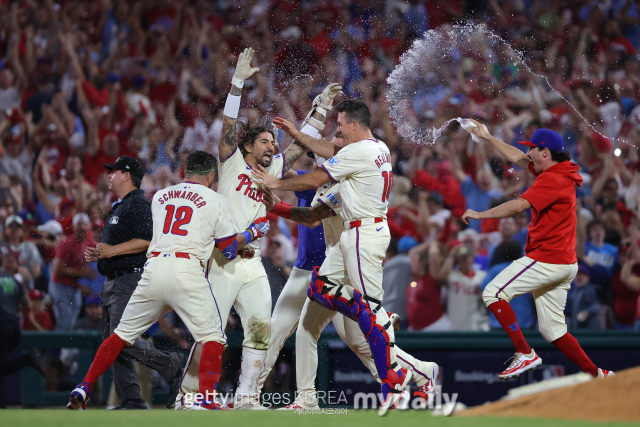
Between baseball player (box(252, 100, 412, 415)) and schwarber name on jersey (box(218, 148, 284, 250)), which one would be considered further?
schwarber name on jersey (box(218, 148, 284, 250))

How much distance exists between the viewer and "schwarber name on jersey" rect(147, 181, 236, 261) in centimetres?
580

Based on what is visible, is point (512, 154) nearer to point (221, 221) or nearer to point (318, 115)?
point (318, 115)

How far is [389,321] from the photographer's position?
564 centimetres

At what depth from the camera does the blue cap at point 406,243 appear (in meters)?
8.81

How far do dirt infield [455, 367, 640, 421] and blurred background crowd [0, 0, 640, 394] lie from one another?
3467 millimetres

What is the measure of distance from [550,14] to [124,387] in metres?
8.31

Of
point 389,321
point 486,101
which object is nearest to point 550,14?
point 486,101

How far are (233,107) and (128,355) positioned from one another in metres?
2.37

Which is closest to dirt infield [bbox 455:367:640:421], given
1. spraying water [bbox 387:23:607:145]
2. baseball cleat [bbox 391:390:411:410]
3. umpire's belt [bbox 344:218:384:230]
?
baseball cleat [bbox 391:390:411:410]

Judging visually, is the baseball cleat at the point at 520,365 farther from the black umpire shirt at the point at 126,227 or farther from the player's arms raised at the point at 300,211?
the black umpire shirt at the point at 126,227

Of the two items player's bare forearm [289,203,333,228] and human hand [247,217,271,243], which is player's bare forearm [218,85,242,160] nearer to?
human hand [247,217,271,243]

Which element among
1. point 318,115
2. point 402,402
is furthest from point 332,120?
point 402,402

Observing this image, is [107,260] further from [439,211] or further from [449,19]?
[449,19]

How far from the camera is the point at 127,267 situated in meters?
6.80
